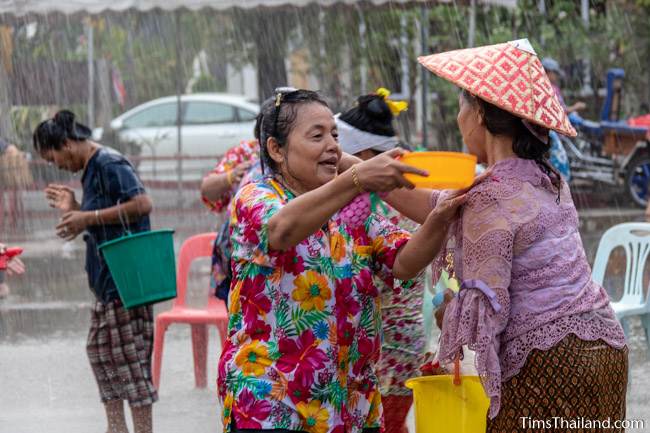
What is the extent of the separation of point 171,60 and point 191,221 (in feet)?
48.8

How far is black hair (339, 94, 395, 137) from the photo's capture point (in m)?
4.86

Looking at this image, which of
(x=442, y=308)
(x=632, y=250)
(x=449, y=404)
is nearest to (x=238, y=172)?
(x=442, y=308)

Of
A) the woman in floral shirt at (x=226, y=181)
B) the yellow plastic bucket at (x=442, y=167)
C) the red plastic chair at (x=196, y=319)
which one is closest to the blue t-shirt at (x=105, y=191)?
the woman in floral shirt at (x=226, y=181)

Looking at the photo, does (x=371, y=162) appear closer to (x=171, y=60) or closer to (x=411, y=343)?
(x=411, y=343)

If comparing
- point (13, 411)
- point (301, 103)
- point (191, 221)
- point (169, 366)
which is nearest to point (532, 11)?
point (191, 221)

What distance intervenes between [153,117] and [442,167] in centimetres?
1817

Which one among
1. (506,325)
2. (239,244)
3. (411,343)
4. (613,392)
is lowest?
(411,343)

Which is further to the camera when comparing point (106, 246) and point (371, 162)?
point (106, 246)

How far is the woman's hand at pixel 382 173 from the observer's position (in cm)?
294

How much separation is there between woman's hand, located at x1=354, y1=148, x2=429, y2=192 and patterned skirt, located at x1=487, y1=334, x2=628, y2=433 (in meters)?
0.63

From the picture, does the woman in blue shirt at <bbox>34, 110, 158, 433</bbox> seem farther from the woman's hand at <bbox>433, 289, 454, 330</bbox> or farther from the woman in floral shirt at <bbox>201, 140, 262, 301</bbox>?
the woman's hand at <bbox>433, 289, 454, 330</bbox>

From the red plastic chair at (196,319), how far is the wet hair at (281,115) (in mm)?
3454

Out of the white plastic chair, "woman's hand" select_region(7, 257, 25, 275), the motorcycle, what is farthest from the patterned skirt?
the motorcycle

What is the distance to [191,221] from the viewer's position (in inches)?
632
